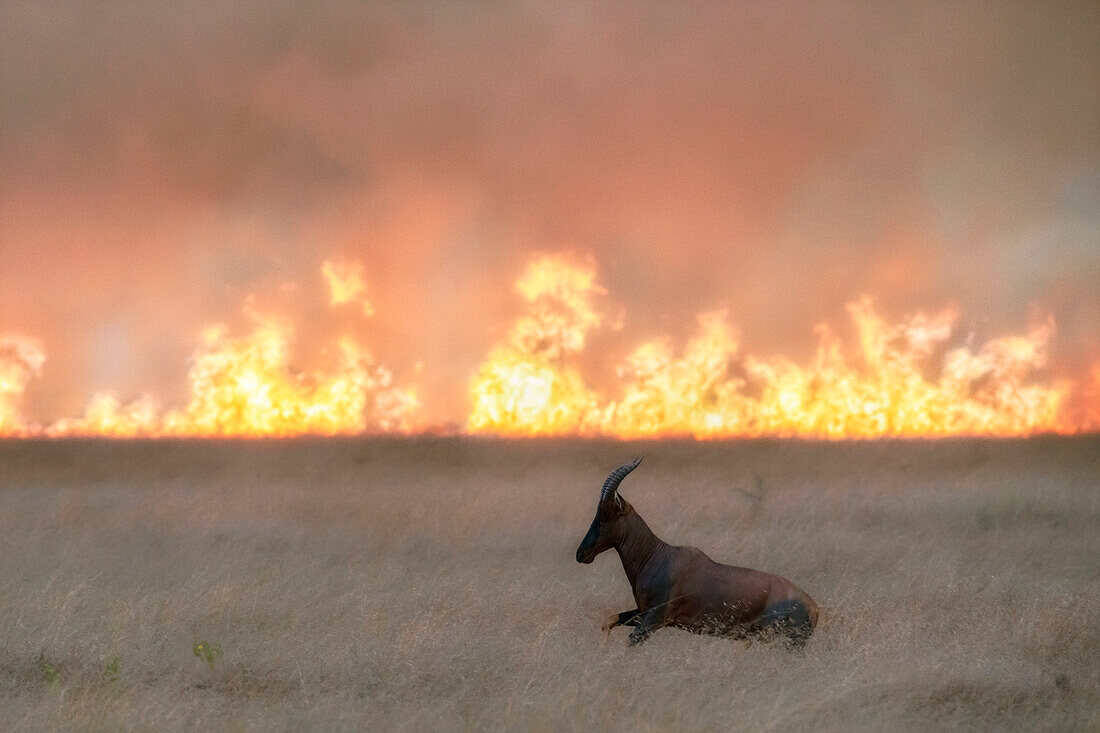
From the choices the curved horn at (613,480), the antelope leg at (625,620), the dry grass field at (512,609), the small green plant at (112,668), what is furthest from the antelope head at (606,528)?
the small green plant at (112,668)

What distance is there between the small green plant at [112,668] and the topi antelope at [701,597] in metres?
4.22

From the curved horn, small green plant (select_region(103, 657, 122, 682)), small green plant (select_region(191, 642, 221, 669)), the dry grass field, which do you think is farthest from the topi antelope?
small green plant (select_region(103, 657, 122, 682))

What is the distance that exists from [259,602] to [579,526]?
27.5 feet

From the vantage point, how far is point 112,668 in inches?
362

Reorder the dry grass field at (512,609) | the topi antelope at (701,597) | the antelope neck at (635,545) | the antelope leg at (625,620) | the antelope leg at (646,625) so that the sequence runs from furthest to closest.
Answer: the antelope neck at (635,545) < the antelope leg at (625,620) < the topi antelope at (701,597) < the antelope leg at (646,625) < the dry grass field at (512,609)

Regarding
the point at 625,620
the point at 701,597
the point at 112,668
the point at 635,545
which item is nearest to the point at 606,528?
the point at 635,545

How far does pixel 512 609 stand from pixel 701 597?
2233 millimetres

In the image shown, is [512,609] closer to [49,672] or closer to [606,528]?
[606,528]

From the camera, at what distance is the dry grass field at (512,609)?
26.3ft

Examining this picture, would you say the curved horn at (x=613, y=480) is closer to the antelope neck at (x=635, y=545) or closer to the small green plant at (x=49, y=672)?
the antelope neck at (x=635, y=545)

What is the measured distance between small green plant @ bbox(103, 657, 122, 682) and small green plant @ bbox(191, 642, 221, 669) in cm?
62

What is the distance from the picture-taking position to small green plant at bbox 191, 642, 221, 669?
9.18m

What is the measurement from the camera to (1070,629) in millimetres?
10539

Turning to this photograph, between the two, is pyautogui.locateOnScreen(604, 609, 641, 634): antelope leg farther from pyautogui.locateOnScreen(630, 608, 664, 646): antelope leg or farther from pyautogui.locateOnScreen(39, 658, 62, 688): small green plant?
→ pyautogui.locateOnScreen(39, 658, 62, 688): small green plant
